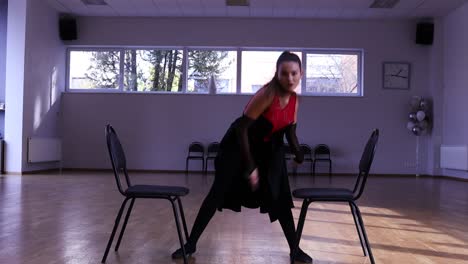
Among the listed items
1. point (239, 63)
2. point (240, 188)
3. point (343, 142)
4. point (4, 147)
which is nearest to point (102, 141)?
point (4, 147)

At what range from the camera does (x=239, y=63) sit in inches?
411

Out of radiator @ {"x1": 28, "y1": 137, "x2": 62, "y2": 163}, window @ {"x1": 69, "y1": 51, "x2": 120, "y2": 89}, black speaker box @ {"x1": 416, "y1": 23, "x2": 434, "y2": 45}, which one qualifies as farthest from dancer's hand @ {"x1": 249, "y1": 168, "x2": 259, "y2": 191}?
black speaker box @ {"x1": 416, "y1": 23, "x2": 434, "y2": 45}

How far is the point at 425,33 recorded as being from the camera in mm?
9961

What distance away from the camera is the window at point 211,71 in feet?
34.4

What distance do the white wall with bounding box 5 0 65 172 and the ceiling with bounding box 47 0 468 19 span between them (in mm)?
669

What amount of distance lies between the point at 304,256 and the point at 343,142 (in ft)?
25.6

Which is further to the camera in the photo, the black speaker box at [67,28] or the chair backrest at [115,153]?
the black speaker box at [67,28]

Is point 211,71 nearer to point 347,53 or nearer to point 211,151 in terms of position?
point 211,151

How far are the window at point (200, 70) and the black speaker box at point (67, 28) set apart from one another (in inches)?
17.0

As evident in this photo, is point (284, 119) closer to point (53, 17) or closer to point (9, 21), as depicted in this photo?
point (9, 21)

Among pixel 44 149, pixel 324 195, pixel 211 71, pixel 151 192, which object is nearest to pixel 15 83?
pixel 44 149

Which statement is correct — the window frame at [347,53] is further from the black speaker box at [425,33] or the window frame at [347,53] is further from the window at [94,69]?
the window at [94,69]

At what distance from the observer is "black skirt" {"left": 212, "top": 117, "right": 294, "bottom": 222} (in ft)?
8.26

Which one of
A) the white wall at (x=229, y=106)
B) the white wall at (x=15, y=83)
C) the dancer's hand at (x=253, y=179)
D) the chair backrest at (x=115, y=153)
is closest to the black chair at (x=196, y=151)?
the white wall at (x=229, y=106)
